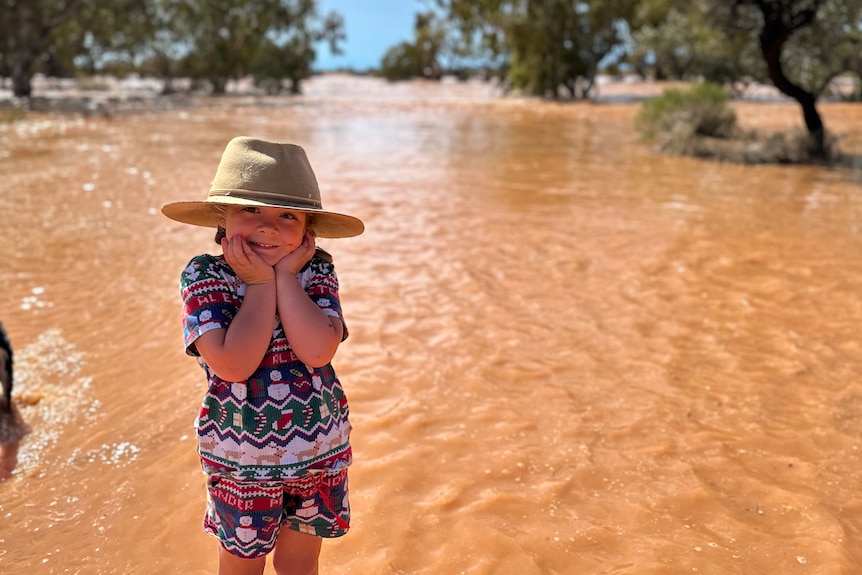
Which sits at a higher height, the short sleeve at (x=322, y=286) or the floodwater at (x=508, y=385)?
the short sleeve at (x=322, y=286)

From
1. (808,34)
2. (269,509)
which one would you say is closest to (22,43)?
(808,34)

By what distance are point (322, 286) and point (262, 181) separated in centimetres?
33

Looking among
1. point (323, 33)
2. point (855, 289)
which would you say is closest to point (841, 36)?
point (855, 289)

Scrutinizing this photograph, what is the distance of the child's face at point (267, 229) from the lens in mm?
1825

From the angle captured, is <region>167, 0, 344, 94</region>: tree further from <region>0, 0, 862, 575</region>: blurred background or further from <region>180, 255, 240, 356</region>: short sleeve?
<region>180, 255, 240, 356</region>: short sleeve

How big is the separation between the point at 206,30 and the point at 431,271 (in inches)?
1366

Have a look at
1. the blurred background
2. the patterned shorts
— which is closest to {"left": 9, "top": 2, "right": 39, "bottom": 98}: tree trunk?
the blurred background

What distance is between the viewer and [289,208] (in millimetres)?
1786

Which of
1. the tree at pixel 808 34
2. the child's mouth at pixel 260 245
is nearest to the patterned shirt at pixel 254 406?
the child's mouth at pixel 260 245

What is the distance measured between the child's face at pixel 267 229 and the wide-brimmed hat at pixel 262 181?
0.11ft

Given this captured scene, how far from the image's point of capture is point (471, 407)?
3.83 m

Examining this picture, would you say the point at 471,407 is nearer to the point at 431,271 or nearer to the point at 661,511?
the point at 661,511

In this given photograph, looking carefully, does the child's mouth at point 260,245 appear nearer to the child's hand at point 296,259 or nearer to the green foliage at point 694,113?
the child's hand at point 296,259

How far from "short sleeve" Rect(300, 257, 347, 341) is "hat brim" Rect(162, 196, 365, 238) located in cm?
11
